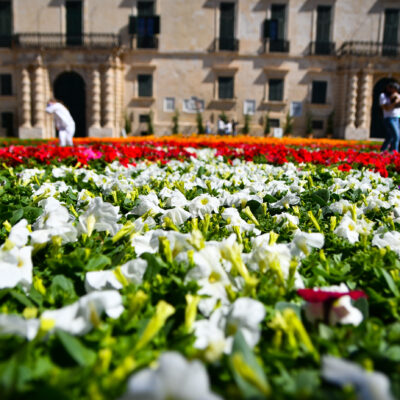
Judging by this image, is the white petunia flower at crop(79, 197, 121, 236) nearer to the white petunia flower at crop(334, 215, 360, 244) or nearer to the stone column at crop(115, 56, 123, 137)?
the white petunia flower at crop(334, 215, 360, 244)

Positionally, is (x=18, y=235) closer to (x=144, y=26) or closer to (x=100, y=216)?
(x=100, y=216)

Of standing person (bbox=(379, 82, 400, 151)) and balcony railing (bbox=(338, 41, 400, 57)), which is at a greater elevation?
balcony railing (bbox=(338, 41, 400, 57))

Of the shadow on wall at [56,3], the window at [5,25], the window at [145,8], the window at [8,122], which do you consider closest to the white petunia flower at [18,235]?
the window at [145,8]

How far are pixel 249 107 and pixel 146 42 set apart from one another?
7.64 metres

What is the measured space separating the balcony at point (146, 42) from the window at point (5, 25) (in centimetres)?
830

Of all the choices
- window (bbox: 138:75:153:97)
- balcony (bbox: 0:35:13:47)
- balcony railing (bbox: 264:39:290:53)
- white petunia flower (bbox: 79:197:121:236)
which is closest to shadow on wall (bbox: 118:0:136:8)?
window (bbox: 138:75:153:97)

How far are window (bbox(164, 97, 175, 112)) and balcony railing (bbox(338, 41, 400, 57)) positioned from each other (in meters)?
10.9

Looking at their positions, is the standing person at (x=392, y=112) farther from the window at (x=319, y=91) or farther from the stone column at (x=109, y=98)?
the stone column at (x=109, y=98)

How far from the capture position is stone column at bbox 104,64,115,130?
25156 millimetres

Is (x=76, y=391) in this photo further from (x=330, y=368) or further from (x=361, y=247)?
(x=361, y=247)

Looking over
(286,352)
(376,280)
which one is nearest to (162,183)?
(376,280)

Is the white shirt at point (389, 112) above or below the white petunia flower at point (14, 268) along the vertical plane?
above

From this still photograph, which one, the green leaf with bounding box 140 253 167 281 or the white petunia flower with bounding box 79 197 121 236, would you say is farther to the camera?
the white petunia flower with bounding box 79 197 121 236

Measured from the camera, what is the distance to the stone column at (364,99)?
83.0ft
